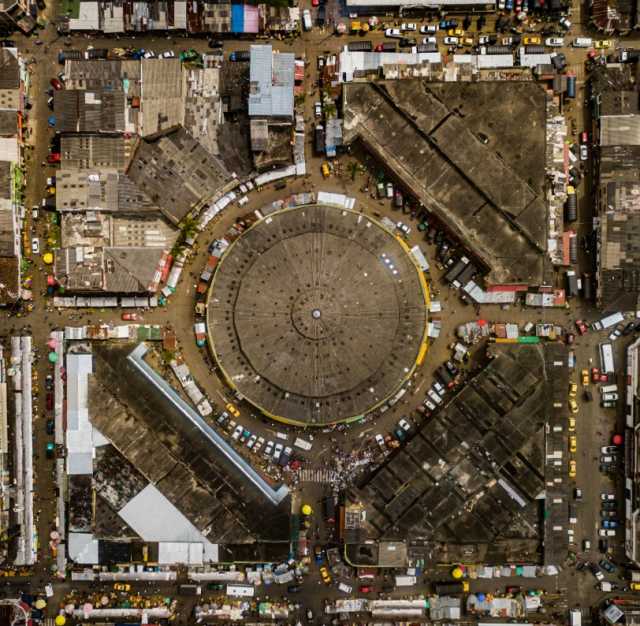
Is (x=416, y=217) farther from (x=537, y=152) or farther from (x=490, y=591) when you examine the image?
(x=490, y=591)

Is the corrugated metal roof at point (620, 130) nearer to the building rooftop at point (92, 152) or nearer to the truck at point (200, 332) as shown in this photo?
the truck at point (200, 332)

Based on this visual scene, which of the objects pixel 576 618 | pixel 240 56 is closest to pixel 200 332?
pixel 240 56

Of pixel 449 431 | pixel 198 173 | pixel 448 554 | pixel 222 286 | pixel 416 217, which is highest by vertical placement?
pixel 198 173

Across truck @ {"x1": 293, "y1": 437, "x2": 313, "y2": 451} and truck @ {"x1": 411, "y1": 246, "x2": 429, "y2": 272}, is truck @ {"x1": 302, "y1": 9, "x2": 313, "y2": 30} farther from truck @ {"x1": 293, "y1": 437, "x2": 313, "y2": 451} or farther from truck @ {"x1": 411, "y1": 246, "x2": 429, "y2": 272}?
truck @ {"x1": 293, "y1": 437, "x2": 313, "y2": 451}

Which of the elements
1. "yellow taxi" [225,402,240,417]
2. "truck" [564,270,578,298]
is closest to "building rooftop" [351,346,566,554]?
"truck" [564,270,578,298]

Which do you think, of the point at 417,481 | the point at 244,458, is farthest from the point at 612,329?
the point at 244,458

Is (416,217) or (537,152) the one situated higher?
(537,152)
